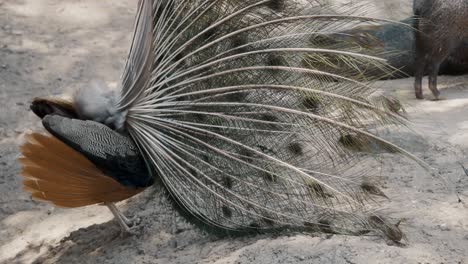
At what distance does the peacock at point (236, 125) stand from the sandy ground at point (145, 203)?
8.7 inches

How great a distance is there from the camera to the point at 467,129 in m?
5.03

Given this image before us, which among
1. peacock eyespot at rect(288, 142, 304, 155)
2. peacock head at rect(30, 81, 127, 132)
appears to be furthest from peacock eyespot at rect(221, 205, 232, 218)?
peacock head at rect(30, 81, 127, 132)

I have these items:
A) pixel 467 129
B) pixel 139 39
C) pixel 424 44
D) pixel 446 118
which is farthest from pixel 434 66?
pixel 139 39

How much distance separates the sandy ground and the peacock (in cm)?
22

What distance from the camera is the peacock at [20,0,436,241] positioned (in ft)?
12.5

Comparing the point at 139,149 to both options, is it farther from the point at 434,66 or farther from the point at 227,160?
the point at 434,66

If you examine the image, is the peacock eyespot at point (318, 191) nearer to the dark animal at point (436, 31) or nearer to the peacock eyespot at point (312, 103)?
the peacock eyespot at point (312, 103)

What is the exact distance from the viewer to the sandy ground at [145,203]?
11.7ft

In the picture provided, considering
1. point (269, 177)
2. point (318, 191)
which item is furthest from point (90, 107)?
point (318, 191)

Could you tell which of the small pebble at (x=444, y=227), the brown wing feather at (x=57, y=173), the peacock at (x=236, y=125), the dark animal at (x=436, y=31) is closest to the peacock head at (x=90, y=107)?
the peacock at (x=236, y=125)

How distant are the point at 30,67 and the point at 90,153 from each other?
3248mm

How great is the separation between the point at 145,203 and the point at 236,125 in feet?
4.06

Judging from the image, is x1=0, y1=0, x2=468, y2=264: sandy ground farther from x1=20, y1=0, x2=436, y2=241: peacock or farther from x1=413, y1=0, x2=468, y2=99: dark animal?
x1=413, y1=0, x2=468, y2=99: dark animal

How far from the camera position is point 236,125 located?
4.06m
